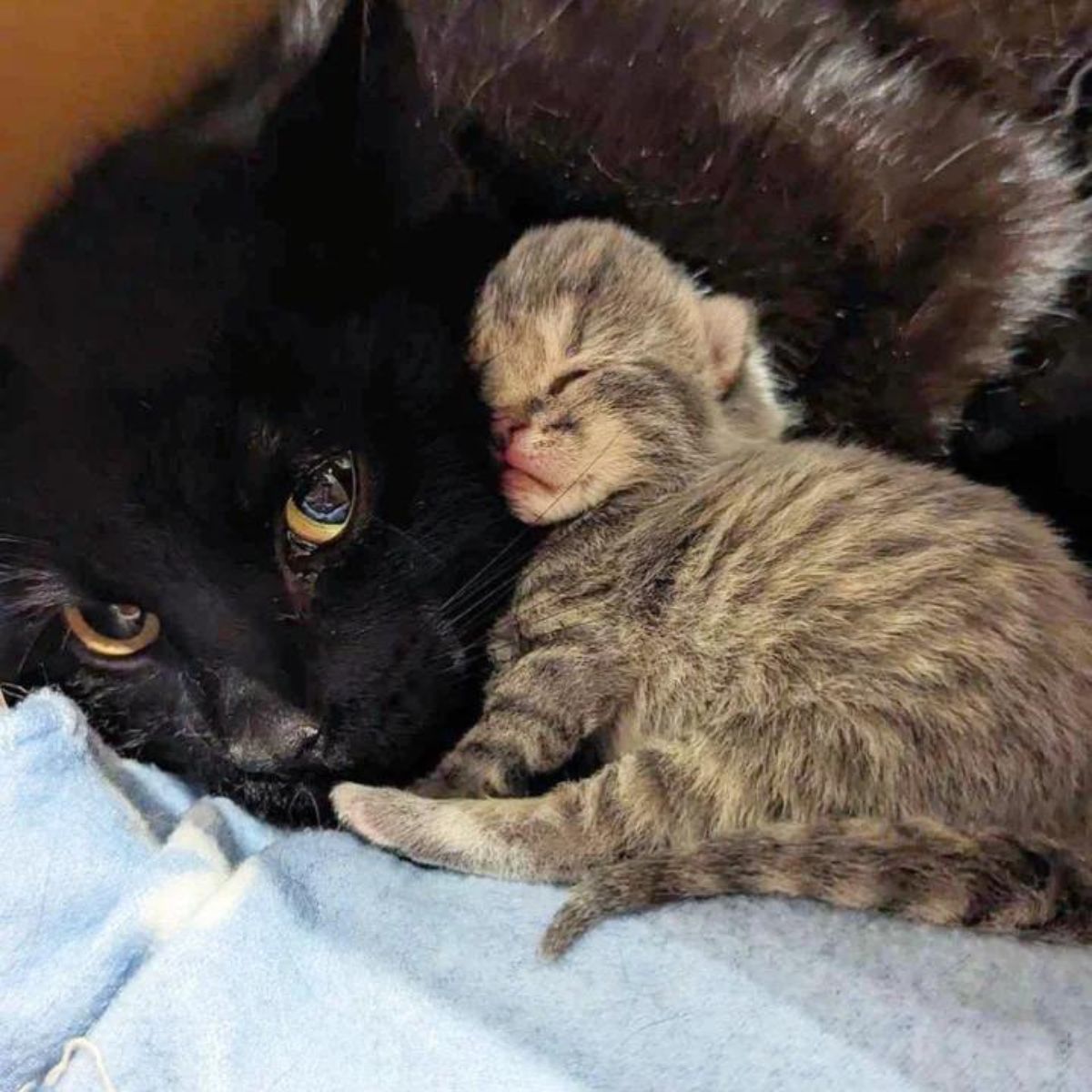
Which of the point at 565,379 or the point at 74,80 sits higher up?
the point at 74,80

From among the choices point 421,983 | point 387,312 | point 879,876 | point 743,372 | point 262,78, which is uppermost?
point 262,78

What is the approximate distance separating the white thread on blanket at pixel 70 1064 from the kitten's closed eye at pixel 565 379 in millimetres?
638

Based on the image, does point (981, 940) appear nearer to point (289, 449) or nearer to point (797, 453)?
point (797, 453)

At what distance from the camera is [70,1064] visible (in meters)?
0.99

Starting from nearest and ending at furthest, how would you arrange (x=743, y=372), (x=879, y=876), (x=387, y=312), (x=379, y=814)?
(x=879, y=876) < (x=379, y=814) < (x=387, y=312) < (x=743, y=372)

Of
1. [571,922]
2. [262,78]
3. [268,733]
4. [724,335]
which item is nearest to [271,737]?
[268,733]

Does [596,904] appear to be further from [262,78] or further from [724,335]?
[262,78]

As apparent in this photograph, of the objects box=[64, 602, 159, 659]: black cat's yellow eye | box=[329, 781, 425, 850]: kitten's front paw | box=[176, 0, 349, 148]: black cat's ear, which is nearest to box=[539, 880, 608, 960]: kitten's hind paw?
box=[329, 781, 425, 850]: kitten's front paw

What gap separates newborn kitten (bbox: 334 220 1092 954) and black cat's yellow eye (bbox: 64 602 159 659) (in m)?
0.25

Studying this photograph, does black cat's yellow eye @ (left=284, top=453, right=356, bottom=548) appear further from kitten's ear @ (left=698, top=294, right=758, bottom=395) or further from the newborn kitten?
kitten's ear @ (left=698, top=294, right=758, bottom=395)

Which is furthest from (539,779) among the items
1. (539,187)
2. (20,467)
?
(539,187)

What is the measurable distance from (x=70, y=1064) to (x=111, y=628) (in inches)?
14.4

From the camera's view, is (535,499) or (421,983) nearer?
(421,983)

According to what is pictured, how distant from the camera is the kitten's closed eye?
1.17 m
